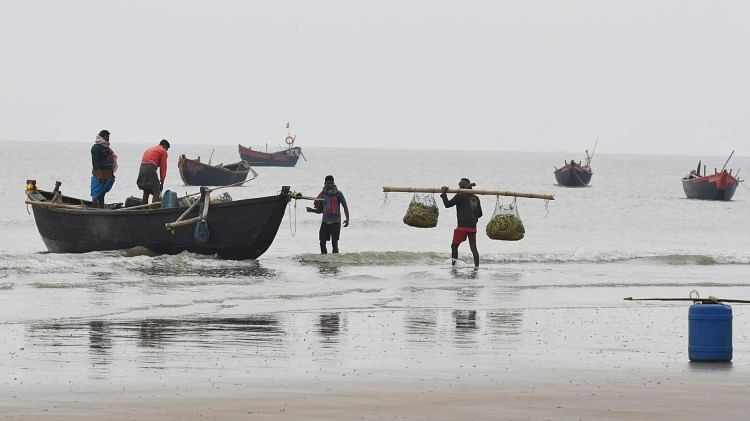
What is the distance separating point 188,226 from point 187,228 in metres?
0.05

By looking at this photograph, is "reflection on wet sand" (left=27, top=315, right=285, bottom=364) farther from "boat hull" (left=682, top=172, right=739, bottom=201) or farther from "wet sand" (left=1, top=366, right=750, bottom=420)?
"boat hull" (left=682, top=172, right=739, bottom=201)

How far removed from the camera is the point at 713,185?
6644 cm

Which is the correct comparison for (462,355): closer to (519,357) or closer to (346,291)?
(519,357)

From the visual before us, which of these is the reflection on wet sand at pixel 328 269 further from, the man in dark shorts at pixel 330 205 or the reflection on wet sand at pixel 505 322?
the reflection on wet sand at pixel 505 322

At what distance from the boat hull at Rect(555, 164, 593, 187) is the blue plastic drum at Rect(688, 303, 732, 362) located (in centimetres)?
7627

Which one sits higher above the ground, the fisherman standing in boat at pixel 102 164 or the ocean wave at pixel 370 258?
the fisherman standing in boat at pixel 102 164

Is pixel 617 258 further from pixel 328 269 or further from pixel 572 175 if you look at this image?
pixel 572 175

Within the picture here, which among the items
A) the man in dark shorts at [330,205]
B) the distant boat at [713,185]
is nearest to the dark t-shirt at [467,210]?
the man in dark shorts at [330,205]

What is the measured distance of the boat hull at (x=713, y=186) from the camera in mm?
66062

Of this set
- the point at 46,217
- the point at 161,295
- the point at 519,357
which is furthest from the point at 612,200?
the point at 519,357

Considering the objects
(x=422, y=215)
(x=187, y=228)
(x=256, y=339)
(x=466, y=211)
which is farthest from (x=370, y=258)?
(x=256, y=339)

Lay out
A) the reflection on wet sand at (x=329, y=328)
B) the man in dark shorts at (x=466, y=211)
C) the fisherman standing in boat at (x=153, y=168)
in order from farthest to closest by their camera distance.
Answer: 1. the fisherman standing in boat at (x=153, y=168)
2. the man in dark shorts at (x=466, y=211)
3. the reflection on wet sand at (x=329, y=328)

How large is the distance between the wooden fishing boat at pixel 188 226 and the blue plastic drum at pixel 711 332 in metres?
10.9

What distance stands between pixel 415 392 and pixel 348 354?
191cm
